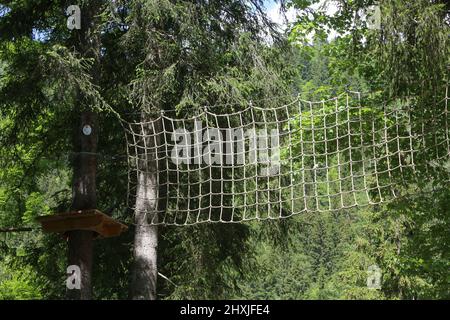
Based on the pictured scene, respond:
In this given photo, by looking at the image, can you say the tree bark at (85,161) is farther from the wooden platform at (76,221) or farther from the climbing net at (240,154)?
the climbing net at (240,154)

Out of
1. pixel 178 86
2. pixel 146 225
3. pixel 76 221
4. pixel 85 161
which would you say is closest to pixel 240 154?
pixel 178 86

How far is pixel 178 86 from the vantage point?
7582 millimetres

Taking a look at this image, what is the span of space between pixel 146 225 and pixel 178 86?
5.25 feet

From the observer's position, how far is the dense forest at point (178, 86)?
6.68 m

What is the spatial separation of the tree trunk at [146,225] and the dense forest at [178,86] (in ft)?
0.07

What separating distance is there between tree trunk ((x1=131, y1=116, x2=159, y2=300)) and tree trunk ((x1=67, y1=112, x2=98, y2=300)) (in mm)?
511

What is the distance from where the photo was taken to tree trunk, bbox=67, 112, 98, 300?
6.76 meters

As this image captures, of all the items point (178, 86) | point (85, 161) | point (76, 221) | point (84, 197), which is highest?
point (178, 86)

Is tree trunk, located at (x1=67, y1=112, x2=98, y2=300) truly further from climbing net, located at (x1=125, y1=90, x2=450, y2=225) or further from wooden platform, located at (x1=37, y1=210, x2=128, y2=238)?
climbing net, located at (x1=125, y1=90, x2=450, y2=225)

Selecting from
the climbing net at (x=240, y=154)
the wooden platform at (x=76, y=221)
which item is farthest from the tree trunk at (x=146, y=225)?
the wooden platform at (x=76, y=221)

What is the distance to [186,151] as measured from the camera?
24.2ft

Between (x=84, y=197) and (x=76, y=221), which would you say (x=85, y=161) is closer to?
(x=84, y=197)
